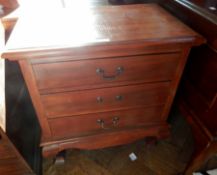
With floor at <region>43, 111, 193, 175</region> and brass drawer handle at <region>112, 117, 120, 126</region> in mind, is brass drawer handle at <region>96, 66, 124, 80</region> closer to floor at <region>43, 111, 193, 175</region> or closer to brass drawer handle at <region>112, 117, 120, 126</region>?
brass drawer handle at <region>112, 117, 120, 126</region>

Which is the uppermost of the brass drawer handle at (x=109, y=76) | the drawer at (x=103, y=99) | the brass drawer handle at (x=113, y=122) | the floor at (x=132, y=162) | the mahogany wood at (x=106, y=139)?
the brass drawer handle at (x=109, y=76)

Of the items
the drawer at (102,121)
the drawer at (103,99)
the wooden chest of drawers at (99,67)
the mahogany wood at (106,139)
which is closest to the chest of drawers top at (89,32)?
the wooden chest of drawers at (99,67)

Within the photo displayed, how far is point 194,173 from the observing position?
984mm

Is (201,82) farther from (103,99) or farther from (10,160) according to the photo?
(10,160)

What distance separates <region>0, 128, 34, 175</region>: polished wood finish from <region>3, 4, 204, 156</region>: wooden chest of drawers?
4.6 inches

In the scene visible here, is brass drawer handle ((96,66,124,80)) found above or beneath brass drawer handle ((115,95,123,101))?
above

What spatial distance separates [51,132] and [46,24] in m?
0.46

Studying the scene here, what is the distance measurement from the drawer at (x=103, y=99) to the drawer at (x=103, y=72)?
0.10 feet

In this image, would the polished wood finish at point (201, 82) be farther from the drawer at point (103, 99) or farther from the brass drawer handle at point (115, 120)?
the brass drawer handle at point (115, 120)

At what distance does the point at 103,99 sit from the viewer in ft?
2.57

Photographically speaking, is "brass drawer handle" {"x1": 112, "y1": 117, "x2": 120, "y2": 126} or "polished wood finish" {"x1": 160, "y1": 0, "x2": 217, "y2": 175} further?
"brass drawer handle" {"x1": 112, "y1": 117, "x2": 120, "y2": 126}

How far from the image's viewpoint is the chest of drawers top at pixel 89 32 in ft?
1.95

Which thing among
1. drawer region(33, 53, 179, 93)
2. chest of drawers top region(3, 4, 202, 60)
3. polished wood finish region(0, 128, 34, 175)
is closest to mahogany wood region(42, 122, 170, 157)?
polished wood finish region(0, 128, 34, 175)

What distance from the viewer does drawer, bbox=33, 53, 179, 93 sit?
66 centimetres
